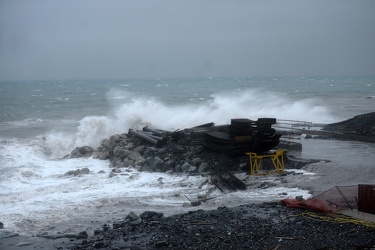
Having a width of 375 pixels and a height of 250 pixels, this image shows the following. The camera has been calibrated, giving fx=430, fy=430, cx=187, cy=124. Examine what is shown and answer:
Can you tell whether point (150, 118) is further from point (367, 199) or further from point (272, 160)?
point (367, 199)

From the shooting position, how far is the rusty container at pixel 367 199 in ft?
32.2

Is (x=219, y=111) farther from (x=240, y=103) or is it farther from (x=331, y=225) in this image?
(x=331, y=225)

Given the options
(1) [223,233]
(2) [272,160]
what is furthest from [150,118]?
(1) [223,233]

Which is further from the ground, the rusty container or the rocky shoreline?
the rusty container

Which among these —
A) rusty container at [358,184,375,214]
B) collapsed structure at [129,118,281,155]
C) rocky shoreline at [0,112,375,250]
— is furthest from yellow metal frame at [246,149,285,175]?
rusty container at [358,184,375,214]

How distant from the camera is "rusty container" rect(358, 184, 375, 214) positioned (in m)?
9.80

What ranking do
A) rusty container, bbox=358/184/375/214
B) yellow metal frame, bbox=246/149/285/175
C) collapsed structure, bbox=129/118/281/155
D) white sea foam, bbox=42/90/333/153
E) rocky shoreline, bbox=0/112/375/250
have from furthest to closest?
white sea foam, bbox=42/90/333/153 → collapsed structure, bbox=129/118/281/155 → yellow metal frame, bbox=246/149/285/175 → rusty container, bbox=358/184/375/214 → rocky shoreline, bbox=0/112/375/250

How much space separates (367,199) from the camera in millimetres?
9906

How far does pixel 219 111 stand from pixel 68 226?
75.6 feet

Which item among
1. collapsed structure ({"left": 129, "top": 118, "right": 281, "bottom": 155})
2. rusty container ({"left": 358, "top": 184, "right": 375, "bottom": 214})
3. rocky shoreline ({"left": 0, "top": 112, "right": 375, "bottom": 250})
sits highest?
collapsed structure ({"left": 129, "top": 118, "right": 281, "bottom": 155})

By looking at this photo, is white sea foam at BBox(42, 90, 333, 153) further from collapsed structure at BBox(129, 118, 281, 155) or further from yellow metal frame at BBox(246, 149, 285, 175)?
yellow metal frame at BBox(246, 149, 285, 175)

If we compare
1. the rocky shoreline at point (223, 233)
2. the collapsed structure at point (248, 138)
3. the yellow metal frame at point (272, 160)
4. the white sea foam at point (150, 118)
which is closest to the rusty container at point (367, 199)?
the rocky shoreline at point (223, 233)

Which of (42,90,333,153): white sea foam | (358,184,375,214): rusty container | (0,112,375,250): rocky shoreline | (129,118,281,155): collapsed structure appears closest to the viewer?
(0,112,375,250): rocky shoreline

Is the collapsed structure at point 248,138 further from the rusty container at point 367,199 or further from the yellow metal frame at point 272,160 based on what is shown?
the rusty container at point 367,199
